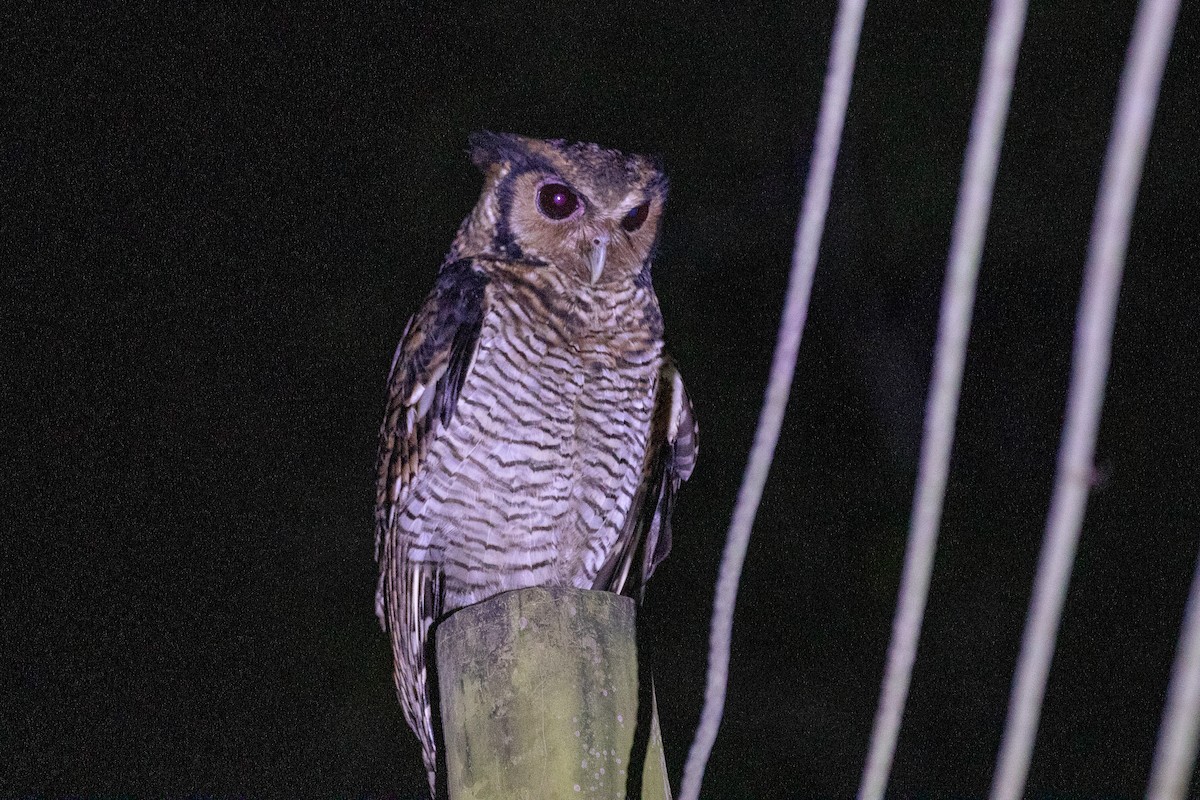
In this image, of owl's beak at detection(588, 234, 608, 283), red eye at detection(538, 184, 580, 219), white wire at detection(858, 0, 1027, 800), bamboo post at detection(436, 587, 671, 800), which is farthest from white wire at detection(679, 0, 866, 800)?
red eye at detection(538, 184, 580, 219)

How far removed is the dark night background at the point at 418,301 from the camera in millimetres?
2922

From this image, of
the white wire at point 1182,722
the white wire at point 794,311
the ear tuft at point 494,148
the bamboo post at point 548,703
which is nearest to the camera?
the white wire at point 1182,722

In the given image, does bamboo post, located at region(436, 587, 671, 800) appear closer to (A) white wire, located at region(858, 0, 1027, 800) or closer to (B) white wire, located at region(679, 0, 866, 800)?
(B) white wire, located at region(679, 0, 866, 800)

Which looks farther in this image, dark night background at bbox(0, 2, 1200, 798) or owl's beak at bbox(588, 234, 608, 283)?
dark night background at bbox(0, 2, 1200, 798)

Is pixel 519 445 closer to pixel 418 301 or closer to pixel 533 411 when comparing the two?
pixel 533 411

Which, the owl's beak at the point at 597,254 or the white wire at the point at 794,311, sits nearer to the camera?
the white wire at the point at 794,311

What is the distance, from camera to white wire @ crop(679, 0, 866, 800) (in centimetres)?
55

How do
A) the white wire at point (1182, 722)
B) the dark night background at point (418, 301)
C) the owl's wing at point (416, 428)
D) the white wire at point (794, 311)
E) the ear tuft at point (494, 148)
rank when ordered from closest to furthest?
the white wire at point (1182, 722), the white wire at point (794, 311), the owl's wing at point (416, 428), the ear tuft at point (494, 148), the dark night background at point (418, 301)

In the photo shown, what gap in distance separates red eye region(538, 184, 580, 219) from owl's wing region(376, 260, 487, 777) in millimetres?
188

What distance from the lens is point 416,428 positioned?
6.45 ft

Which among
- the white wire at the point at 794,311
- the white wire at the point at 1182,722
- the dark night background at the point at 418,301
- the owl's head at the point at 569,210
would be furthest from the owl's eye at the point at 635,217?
the white wire at the point at 1182,722

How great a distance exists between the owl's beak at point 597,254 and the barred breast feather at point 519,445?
0.03m

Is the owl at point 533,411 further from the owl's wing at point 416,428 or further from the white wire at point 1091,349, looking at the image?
the white wire at point 1091,349

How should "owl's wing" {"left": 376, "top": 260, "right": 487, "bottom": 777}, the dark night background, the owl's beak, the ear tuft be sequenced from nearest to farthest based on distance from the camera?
"owl's wing" {"left": 376, "top": 260, "right": 487, "bottom": 777}, the owl's beak, the ear tuft, the dark night background
